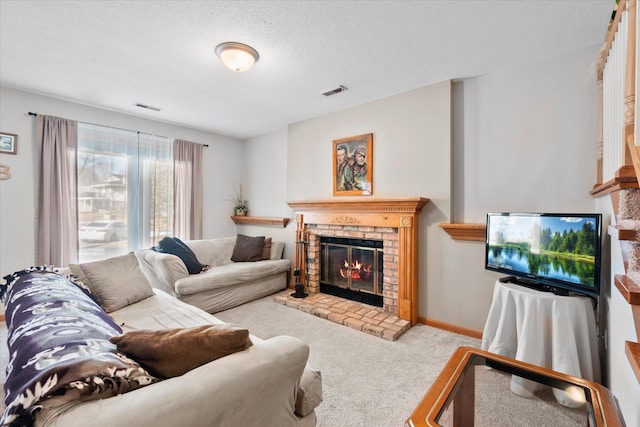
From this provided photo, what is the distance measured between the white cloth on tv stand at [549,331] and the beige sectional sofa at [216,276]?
286 centimetres

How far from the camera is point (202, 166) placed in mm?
4961

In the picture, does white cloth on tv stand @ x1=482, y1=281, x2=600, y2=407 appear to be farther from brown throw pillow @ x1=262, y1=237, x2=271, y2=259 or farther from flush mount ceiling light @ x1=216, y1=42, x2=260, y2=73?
brown throw pillow @ x1=262, y1=237, x2=271, y2=259

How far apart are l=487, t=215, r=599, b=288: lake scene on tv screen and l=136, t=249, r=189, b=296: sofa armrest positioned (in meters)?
3.29

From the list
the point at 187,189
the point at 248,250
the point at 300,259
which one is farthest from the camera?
the point at 187,189

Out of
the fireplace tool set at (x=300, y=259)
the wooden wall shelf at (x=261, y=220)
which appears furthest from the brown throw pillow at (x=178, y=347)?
the wooden wall shelf at (x=261, y=220)

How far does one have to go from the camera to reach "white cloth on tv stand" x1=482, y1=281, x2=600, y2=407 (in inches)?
72.2

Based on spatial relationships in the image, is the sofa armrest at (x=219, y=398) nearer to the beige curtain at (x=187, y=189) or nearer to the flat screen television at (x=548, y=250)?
the flat screen television at (x=548, y=250)

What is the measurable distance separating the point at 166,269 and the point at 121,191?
154 cm

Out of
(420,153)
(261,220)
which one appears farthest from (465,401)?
(261,220)

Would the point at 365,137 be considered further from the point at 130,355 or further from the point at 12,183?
the point at 12,183

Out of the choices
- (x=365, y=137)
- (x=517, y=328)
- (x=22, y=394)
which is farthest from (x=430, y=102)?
(x=22, y=394)

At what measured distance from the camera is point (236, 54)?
2312 millimetres

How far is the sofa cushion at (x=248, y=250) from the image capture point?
4.45 meters

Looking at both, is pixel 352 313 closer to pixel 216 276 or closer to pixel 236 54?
pixel 216 276
